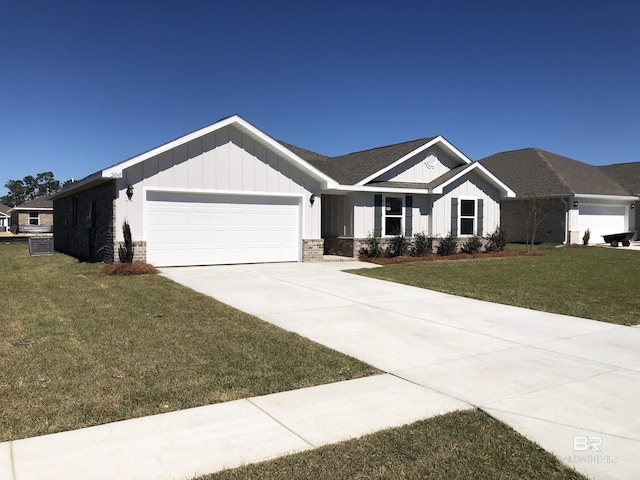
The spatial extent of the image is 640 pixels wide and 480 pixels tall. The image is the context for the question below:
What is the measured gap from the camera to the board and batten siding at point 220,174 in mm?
15094

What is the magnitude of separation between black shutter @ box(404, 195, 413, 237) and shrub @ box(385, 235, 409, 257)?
733 millimetres

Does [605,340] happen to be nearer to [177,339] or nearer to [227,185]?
[177,339]

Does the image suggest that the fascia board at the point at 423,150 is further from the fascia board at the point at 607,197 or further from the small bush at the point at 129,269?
the small bush at the point at 129,269

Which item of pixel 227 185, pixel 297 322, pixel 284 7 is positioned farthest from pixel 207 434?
pixel 284 7

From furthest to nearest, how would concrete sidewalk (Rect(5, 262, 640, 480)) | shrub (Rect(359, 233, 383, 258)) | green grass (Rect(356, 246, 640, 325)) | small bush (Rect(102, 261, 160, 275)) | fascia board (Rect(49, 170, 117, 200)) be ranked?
shrub (Rect(359, 233, 383, 258)) → fascia board (Rect(49, 170, 117, 200)) → small bush (Rect(102, 261, 160, 275)) → green grass (Rect(356, 246, 640, 325)) → concrete sidewalk (Rect(5, 262, 640, 480))

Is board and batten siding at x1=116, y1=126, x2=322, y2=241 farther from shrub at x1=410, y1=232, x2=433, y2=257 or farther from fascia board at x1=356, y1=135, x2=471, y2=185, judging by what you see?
shrub at x1=410, y1=232, x2=433, y2=257

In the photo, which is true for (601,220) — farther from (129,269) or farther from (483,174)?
(129,269)

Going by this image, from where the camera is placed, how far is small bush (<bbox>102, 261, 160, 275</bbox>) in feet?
44.9

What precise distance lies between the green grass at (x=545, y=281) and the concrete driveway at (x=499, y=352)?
83 cm

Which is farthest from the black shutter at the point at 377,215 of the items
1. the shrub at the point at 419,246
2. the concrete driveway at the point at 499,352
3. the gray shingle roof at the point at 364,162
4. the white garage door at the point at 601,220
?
the white garage door at the point at 601,220

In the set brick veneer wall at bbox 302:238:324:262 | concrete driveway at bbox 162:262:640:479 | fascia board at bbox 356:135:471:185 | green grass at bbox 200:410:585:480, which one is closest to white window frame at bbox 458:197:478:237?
fascia board at bbox 356:135:471:185

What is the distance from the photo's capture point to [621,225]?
98.6ft

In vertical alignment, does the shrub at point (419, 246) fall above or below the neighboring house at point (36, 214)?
below

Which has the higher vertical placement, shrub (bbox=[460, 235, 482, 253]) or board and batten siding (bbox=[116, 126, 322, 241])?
board and batten siding (bbox=[116, 126, 322, 241])
